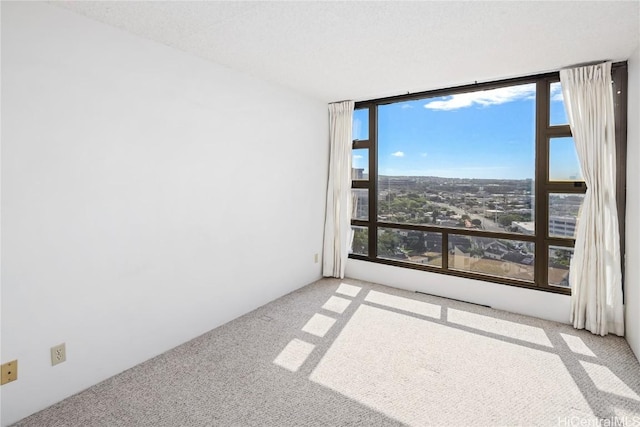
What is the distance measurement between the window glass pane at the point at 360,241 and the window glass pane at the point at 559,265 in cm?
197

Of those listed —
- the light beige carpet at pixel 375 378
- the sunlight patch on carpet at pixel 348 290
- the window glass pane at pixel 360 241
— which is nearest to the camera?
the light beige carpet at pixel 375 378

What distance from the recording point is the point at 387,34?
92.7 inches

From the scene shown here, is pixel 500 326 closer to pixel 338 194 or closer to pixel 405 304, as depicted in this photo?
pixel 405 304

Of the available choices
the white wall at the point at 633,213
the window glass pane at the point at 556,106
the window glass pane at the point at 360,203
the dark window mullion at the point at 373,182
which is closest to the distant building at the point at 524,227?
the white wall at the point at 633,213

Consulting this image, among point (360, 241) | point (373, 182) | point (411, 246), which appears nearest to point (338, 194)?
point (373, 182)

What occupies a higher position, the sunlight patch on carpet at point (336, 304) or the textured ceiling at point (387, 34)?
the textured ceiling at point (387, 34)

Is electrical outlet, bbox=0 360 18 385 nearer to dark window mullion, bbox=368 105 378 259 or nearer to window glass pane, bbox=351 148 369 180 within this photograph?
dark window mullion, bbox=368 105 378 259

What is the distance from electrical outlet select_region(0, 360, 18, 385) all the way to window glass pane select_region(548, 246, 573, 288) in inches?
162

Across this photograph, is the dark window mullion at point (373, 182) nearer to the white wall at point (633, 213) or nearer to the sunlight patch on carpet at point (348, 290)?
the sunlight patch on carpet at point (348, 290)

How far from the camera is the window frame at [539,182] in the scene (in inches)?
114

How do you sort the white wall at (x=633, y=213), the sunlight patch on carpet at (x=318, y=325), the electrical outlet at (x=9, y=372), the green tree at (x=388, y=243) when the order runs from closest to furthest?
the electrical outlet at (x=9, y=372)
the white wall at (x=633, y=213)
the sunlight patch on carpet at (x=318, y=325)
the green tree at (x=388, y=243)

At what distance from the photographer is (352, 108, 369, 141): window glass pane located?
171 inches

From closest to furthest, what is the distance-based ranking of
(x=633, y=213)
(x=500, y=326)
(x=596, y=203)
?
(x=633, y=213)
(x=596, y=203)
(x=500, y=326)

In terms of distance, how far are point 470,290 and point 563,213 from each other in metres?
1.15
